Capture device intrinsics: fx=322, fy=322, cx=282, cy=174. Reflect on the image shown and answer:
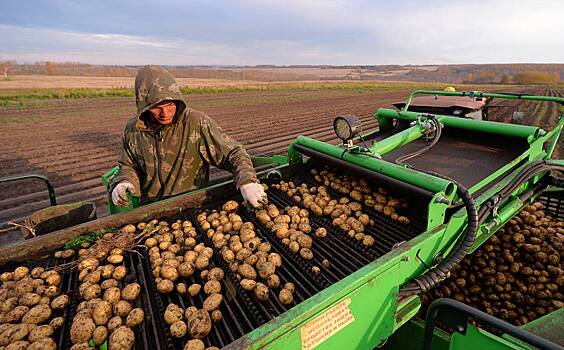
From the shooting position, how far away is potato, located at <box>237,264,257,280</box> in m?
1.98

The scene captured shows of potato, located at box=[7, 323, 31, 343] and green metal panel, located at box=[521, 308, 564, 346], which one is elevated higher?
potato, located at box=[7, 323, 31, 343]

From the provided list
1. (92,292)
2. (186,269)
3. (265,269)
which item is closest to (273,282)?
(265,269)

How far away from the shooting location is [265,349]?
1.33 meters

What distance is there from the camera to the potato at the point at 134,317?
1.70 m

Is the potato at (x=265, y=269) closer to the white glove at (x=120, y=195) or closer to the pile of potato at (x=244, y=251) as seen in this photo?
the pile of potato at (x=244, y=251)

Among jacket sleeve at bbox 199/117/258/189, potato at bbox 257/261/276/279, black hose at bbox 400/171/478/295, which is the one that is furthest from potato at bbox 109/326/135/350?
jacket sleeve at bbox 199/117/258/189

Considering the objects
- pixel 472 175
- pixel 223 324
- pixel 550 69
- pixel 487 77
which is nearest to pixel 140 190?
pixel 223 324

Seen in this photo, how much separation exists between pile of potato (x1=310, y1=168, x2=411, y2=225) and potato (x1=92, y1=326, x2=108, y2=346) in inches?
77.7

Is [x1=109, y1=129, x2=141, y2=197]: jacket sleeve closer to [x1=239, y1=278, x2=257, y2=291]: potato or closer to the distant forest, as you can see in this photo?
[x1=239, y1=278, x2=257, y2=291]: potato

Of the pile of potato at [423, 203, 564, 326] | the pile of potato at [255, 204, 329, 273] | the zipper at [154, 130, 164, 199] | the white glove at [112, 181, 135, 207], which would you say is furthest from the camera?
the zipper at [154, 130, 164, 199]

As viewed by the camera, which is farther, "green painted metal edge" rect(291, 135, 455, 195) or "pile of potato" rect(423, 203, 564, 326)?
"pile of potato" rect(423, 203, 564, 326)

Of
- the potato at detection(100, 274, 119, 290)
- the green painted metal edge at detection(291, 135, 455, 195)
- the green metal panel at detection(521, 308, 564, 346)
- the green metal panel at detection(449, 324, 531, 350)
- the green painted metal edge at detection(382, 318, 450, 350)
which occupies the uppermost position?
the green painted metal edge at detection(291, 135, 455, 195)

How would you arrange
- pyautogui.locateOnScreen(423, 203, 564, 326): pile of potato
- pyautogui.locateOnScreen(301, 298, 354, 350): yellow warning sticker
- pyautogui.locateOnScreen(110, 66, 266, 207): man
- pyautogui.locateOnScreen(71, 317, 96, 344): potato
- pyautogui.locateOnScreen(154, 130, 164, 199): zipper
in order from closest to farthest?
pyautogui.locateOnScreen(301, 298, 354, 350): yellow warning sticker
pyautogui.locateOnScreen(71, 317, 96, 344): potato
pyautogui.locateOnScreen(423, 203, 564, 326): pile of potato
pyautogui.locateOnScreen(110, 66, 266, 207): man
pyautogui.locateOnScreen(154, 130, 164, 199): zipper

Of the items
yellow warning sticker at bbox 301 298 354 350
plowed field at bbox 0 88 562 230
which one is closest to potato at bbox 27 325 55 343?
yellow warning sticker at bbox 301 298 354 350
